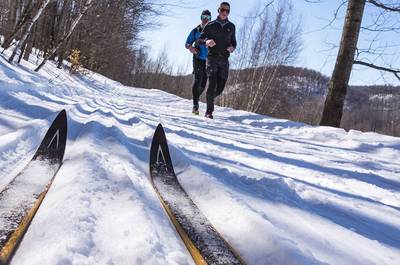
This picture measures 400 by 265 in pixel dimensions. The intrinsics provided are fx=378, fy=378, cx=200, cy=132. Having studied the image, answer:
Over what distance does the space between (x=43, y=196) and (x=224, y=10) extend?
16.5ft

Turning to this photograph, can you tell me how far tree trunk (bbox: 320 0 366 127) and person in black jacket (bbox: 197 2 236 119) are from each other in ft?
6.75

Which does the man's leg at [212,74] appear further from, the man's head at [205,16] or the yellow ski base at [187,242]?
the yellow ski base at [187,242]

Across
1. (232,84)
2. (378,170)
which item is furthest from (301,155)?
(232,84)

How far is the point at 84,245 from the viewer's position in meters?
1.18

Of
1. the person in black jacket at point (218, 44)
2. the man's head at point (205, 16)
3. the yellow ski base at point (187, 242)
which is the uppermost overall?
the man's head at point (205, 16)

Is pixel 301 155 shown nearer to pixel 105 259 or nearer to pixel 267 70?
pixel 105 259

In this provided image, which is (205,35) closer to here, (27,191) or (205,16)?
(205,16)

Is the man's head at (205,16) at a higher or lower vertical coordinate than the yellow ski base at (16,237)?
higher

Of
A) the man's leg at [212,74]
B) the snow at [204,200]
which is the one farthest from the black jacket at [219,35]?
the snow at [204,200]

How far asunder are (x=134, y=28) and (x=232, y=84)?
743cm

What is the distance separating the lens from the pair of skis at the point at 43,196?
49.5 inches

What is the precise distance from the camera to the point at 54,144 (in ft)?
8.00

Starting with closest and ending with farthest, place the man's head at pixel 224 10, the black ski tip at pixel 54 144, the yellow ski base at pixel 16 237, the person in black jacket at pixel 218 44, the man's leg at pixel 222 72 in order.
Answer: the yellow ski base at pixel 16 237
the black ski tip at pixel 54 144
the man's head at pixel 224 10
the person in black jacket at pixel 218 44
the man's leg at pixel 222 72

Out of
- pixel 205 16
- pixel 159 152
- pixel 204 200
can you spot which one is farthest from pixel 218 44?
pixel 204 200
